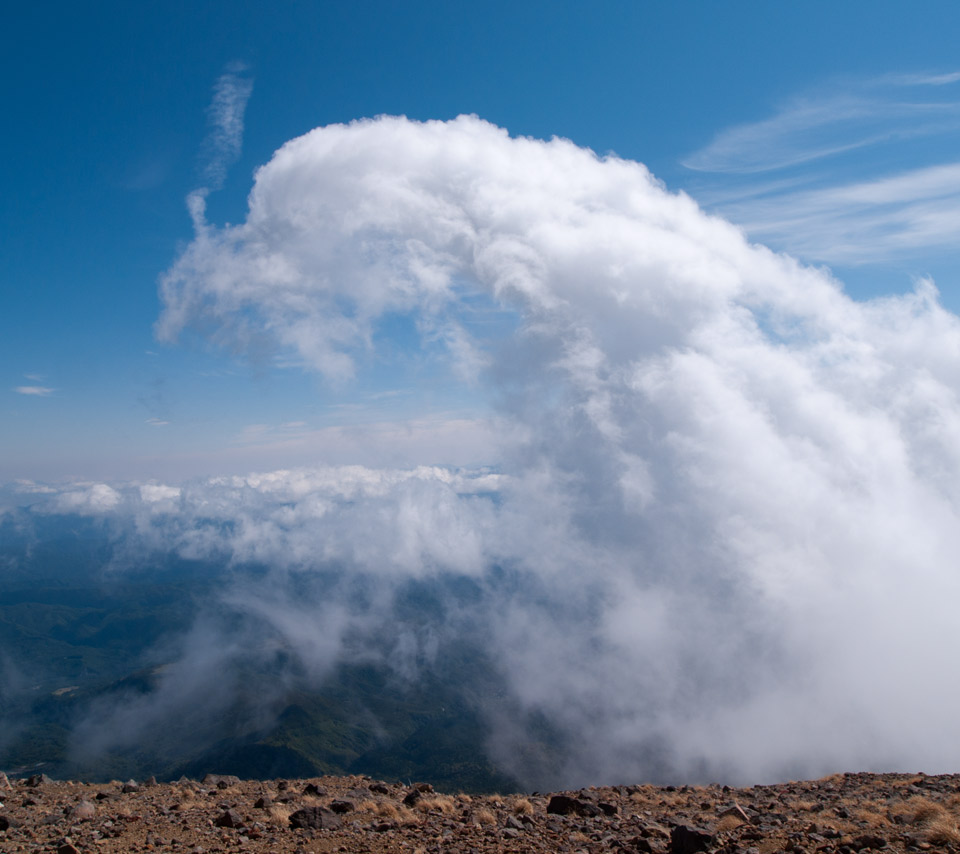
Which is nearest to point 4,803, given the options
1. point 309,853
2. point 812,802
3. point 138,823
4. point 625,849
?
point 138,823

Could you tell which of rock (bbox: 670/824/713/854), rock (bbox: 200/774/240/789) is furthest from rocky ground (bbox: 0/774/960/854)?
rock (bbox: 200/774/240/789)

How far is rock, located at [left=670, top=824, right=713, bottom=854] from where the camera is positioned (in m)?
13.4

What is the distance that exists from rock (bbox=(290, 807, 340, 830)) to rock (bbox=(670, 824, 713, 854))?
10.1 metres

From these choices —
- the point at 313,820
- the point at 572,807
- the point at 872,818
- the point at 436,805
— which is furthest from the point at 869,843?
the point at 313,820

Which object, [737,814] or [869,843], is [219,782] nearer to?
[737,814]

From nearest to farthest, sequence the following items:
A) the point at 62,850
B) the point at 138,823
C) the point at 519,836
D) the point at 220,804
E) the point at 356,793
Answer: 1. the point at 62,850
2. the point at 519,836
3. the point at 138,823
4. the point at 220,804
5. the point at 356,793

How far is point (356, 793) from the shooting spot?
73.3 ft

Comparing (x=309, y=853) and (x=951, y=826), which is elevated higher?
(x=951, y=826)

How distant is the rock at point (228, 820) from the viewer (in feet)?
55.1

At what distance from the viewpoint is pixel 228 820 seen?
1692 cm

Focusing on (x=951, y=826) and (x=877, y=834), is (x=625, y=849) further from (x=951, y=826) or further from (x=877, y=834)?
(x=951, y=826)

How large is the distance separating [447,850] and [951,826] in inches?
515

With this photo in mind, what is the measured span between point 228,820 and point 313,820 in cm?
289

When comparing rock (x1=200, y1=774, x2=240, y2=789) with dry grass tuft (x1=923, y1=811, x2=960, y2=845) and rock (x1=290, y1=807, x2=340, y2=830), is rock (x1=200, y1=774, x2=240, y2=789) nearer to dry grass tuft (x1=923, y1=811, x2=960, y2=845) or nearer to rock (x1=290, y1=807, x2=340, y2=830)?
rock (x1=290, y1=807, x2=340, y2=830)
